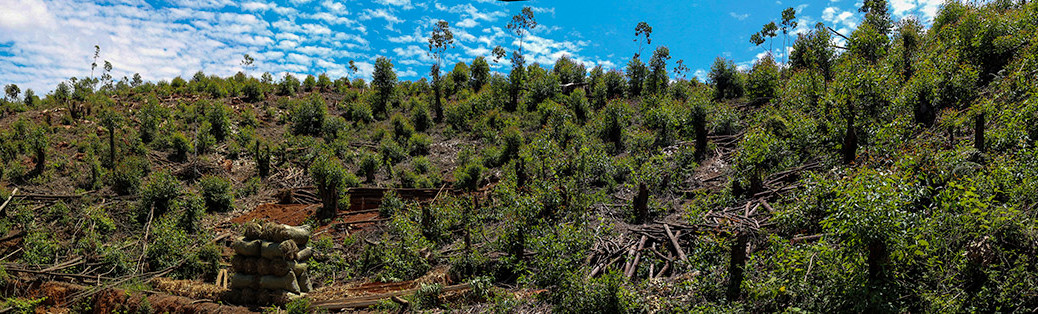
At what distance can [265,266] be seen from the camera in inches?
361

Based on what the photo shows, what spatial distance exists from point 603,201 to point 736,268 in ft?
18.2

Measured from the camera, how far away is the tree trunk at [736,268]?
675 cm

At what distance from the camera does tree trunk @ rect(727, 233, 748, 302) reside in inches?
266

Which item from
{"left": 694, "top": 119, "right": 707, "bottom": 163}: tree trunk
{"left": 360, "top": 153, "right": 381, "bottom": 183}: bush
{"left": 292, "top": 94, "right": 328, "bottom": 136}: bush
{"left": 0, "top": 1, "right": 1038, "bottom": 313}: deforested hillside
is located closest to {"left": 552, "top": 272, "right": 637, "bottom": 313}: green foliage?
{"left": 0, "top": 1, "right": 1038, "bottom": 313}: deforested hillside

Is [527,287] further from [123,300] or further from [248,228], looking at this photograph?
[123,300]

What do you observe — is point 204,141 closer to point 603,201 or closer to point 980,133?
point 603,201

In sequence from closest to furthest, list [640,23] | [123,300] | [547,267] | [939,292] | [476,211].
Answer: [939,292] → [547,267] → [123,300] → [476,211] → [640,23]

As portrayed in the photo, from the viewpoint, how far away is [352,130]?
90.6 ft

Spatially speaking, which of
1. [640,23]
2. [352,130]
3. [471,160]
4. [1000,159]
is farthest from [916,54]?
[352,130]

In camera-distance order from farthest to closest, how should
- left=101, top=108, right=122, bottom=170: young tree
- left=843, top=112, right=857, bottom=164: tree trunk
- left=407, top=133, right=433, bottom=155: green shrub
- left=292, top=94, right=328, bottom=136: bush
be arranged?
left=292, top=94, right=328, bottom=136: bush, left=407, top=133, right=433, bottom=155: green shrub, left=101, top=108, right=122, bottom=170: young tree, left=843, top=112, right=857, bottom=164: tree trunk

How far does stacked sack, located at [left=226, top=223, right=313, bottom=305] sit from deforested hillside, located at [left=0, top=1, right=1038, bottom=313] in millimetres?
46

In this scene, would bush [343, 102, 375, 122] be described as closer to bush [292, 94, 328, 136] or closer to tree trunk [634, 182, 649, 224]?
bush [292, 94, 328, 136]

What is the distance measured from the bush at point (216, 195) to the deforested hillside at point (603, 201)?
0.24 ft

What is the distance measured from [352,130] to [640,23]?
17.9m
